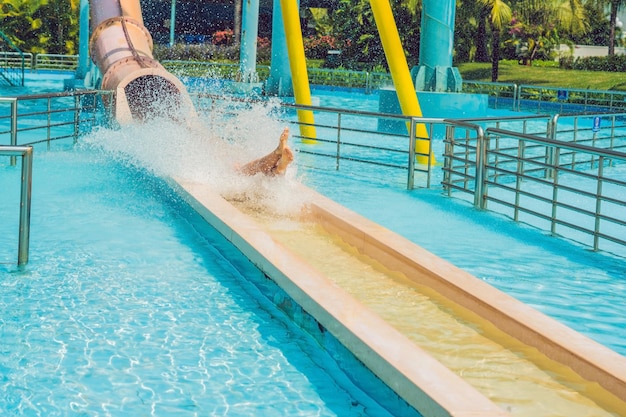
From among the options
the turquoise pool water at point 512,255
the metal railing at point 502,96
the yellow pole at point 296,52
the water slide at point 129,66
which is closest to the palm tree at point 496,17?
the metal railing at point 502,96

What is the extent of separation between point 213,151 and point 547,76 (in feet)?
94.2

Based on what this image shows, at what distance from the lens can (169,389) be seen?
482cm

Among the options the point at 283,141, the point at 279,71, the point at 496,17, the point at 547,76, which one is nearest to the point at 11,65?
the point at 279,71

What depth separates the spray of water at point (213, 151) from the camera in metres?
10.0

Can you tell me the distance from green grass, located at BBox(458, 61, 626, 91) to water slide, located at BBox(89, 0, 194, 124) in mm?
20587

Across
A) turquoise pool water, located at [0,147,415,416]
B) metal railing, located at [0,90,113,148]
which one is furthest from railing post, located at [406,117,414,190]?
metal railing, located at [0,90,113,148]

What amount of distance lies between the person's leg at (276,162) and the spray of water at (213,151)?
0.08m

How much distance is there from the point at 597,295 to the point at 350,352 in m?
2.70

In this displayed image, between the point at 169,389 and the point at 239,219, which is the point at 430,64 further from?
the point at 169,389

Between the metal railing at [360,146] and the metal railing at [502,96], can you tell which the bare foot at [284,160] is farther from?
the metal railing at [502,96]

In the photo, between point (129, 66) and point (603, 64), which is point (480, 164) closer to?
point (129, 66)

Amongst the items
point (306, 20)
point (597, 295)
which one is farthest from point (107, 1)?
point (306, 20)

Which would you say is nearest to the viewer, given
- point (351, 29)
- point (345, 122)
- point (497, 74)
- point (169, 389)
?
point (169, 389)

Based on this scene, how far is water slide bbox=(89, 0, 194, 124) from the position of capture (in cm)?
1633
